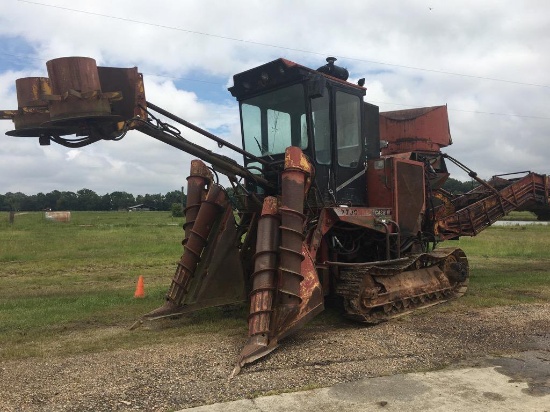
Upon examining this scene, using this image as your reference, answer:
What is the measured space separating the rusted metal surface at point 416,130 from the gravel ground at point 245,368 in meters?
4.61

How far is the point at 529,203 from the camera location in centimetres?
1275

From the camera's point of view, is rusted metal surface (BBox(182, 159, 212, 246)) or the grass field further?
rusted metal surface (BBox(182, 159, 212, 246))

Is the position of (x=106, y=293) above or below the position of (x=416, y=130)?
below

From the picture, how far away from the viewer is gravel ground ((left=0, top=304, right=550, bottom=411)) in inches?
188

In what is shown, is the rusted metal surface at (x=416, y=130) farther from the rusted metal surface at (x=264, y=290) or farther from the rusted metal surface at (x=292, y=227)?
the rusted metal surface at (x=264, y=290)

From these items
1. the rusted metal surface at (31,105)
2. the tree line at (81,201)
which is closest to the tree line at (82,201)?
the tree line at (81,201)

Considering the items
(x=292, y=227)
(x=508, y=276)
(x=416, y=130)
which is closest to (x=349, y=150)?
(x=292, y=227)

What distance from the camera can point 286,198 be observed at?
6.73 m

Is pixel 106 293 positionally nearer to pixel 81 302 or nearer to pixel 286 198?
pixel 81 302

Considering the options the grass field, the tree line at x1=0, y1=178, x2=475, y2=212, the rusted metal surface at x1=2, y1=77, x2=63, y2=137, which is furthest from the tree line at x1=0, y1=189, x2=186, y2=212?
the rusted metal surface at x1=2, y1=77, x2=63, y2=137

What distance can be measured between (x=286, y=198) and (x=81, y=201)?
439 ft

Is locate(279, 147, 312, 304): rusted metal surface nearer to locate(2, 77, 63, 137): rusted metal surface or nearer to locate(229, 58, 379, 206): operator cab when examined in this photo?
locate(229, 58, 379, 206): operator cab

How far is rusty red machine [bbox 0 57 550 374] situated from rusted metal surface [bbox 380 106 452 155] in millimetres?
1123

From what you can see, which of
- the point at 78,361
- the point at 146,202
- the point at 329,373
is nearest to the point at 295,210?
the point at 329,373
